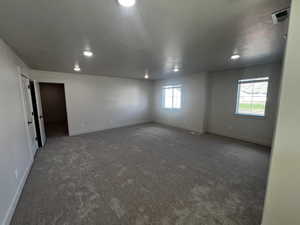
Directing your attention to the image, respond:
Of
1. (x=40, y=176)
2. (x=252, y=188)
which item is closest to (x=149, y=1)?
(x=252, y=188)

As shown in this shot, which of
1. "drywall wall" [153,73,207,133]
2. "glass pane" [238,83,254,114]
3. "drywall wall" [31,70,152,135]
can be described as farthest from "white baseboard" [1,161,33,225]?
"glass pane" [238,83,254,114]

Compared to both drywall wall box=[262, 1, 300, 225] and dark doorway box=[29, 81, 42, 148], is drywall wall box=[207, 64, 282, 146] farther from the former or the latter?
dark doorway box=[29, 81, 42, 148]

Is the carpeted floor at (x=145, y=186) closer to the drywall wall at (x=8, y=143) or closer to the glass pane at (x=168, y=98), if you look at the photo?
the drywall wall at (x=8, y=143)

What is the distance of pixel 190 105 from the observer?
5496mm

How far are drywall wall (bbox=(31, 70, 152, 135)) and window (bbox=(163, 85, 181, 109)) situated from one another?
989mm

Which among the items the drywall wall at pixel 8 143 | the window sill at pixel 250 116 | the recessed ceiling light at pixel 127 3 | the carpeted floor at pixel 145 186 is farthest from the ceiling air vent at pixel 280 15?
the drywall wall at pixel 8 143

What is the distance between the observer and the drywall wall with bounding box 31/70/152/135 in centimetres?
480

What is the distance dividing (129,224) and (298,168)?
5.65 feet

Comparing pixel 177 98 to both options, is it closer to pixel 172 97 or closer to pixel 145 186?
pixel 172 97

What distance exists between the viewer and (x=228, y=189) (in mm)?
2059

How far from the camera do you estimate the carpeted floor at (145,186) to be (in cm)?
159

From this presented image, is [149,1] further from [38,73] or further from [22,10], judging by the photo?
[38,73]

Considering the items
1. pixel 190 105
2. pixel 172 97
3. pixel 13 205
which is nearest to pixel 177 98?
pixel 172 97

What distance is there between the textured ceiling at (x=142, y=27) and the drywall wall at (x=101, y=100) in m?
2.16
